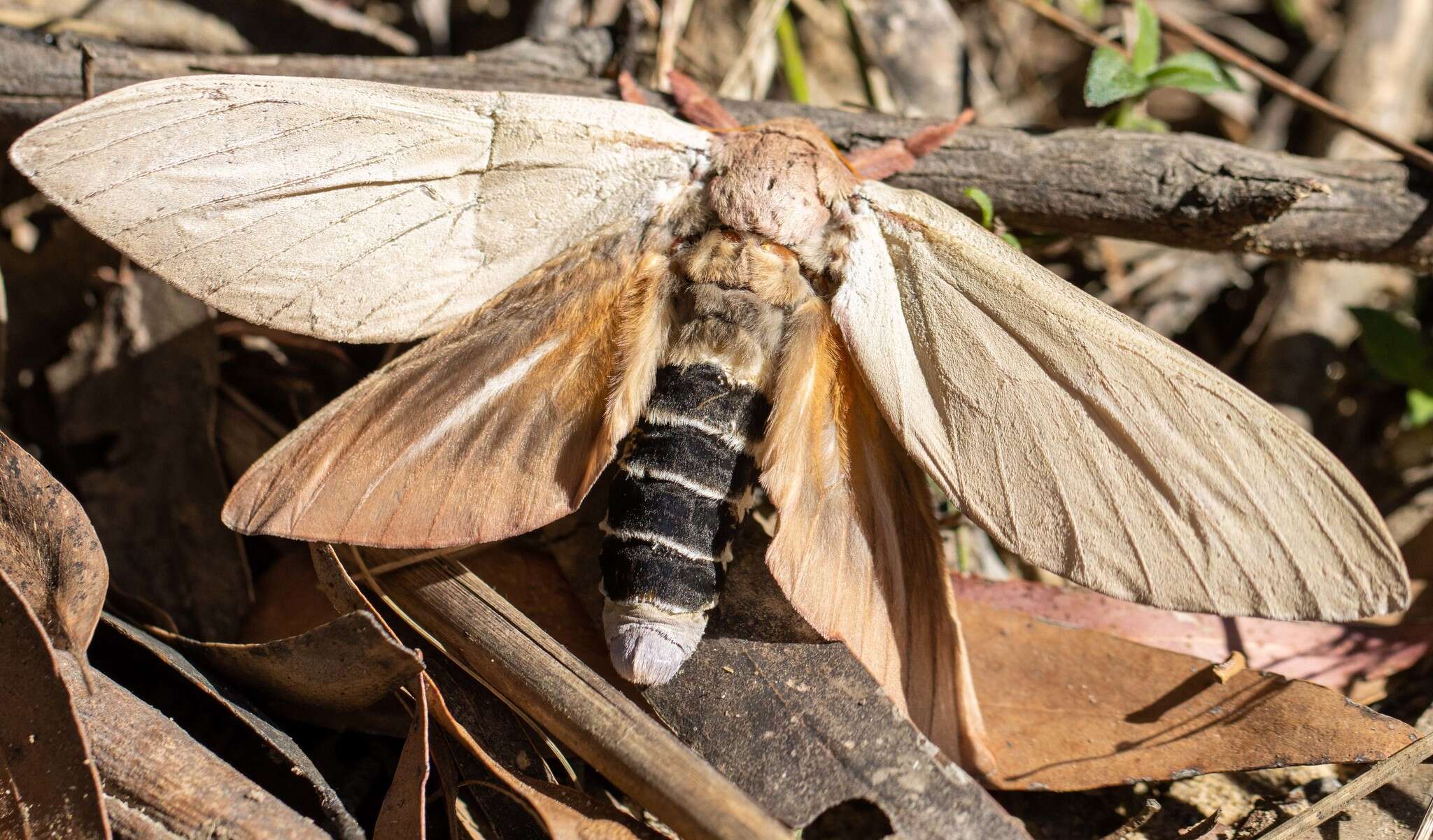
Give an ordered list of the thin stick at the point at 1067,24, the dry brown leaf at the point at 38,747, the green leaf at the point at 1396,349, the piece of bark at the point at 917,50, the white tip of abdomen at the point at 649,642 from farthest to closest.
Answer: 1. the piece of bark at the point at 917,50
2. the thin stick at the point at 1067,24
3. the green leaf at the point at 1396,349
4. the white tip of abdomen at the point at 649,642
5. the dry brown leaf at the point at 38,747

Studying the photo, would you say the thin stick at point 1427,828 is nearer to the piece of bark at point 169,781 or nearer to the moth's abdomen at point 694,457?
the moth's abdomen at point 694,457

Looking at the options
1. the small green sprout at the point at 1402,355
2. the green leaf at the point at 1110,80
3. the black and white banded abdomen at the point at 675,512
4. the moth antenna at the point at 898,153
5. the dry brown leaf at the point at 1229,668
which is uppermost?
the green leaf at the point at 1110,80

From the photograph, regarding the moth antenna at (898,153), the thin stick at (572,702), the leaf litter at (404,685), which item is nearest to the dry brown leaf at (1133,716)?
the leaf litter at (404,685)

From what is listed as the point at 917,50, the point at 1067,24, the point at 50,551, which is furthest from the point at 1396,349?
the point at 50,551

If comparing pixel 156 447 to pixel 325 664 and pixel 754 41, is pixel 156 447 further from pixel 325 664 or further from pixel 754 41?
pixel 754 41

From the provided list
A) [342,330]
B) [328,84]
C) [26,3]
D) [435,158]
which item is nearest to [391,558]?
[342,330]

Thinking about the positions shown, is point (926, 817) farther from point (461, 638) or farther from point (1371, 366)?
point (1371, 366)
